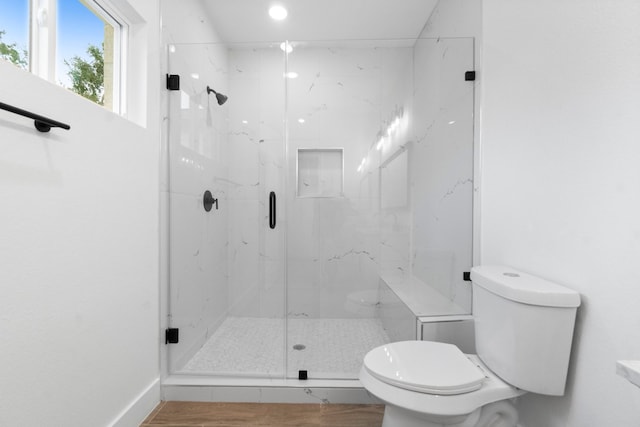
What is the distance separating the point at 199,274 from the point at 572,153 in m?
2.08

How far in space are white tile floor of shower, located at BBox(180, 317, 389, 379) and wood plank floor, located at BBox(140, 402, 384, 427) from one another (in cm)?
17

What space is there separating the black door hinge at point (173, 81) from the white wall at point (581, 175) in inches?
70.3

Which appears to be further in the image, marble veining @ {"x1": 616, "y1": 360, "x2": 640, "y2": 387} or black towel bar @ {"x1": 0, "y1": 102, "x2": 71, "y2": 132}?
black towel bar @ {"x1": 0, "y1": 102, "x2": 71, "y2": 132}

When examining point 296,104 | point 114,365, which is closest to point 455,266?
point 296,104

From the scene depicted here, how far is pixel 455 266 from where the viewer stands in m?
1.95

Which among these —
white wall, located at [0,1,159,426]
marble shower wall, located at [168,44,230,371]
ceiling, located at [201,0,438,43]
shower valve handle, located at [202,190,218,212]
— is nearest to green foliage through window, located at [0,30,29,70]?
white wall, located at [0,1,159,426]

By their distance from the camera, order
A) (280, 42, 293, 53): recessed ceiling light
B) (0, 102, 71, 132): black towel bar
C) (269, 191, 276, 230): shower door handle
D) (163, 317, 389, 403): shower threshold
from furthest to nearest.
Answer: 1. (269, 191, 276, 230): shower door handle
2. (280, 42, 293, 53): recessed ceiling light
3. (163, 317, 389, 403): shower threshold
4. (0, 102, 71, 132): black towel bar

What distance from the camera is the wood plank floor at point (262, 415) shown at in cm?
155

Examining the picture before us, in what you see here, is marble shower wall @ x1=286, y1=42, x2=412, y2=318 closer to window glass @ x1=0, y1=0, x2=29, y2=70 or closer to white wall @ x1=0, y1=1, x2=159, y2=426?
white wall @ x1=0, y1=1, x2=159, y2=426

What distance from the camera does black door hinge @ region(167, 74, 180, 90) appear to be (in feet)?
6.05

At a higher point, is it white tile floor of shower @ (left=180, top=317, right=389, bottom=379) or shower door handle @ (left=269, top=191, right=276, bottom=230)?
shower door handle @ (left=269, top=191, right=276, bottom=230)

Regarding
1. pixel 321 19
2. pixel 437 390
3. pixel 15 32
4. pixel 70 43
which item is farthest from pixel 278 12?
pixel 437 390

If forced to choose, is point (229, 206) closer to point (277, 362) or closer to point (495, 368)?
point (277, 362)

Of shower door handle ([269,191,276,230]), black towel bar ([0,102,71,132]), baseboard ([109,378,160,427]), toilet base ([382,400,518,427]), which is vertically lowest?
baseboard ([109,378,160,427])
